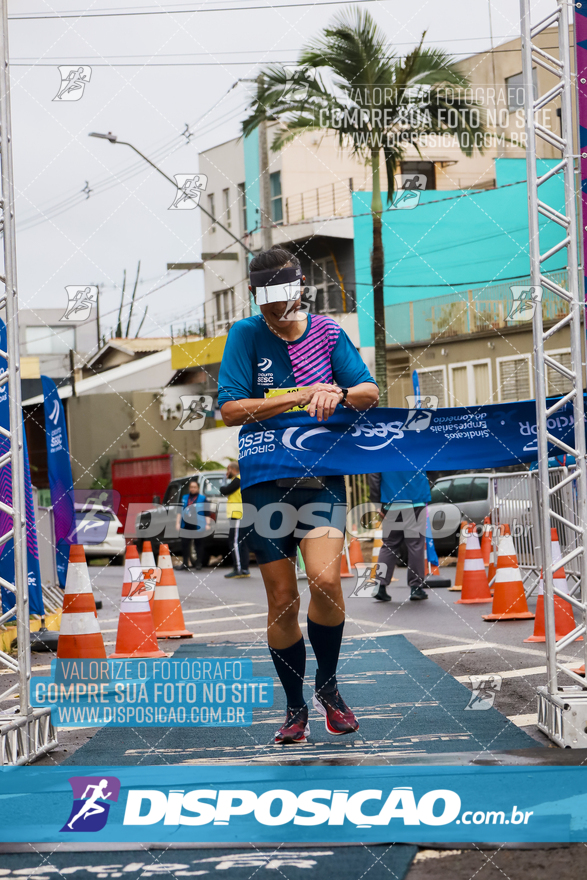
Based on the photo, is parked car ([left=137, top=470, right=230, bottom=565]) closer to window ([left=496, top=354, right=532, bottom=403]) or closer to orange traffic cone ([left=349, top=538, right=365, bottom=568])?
orange traffic cone ([left=349, top=538, right=365, bottom=568])

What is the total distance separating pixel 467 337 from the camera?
27.3 meters

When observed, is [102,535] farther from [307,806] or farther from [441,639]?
[307,806]

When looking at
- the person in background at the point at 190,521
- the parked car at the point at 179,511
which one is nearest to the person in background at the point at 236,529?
the parked car at the point at 179,511

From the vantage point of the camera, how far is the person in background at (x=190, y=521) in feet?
61.3

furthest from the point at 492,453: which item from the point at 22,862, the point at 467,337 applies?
the point at 467,337

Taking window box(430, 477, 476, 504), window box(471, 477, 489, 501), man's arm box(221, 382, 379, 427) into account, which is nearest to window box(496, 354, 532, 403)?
window box(430, 477, 476, 504)

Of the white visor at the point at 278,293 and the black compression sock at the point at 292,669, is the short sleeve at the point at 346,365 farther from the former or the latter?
the black compression sock at the point at 292,669

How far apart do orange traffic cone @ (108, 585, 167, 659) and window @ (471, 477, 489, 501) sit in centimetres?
1113

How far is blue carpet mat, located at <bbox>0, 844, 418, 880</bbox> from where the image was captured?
281 centimetres

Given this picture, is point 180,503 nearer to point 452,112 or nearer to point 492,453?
point 452,112

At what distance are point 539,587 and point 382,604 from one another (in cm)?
164

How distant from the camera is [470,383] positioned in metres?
27.0

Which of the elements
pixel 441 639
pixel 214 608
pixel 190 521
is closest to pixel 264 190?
pixel 190 521

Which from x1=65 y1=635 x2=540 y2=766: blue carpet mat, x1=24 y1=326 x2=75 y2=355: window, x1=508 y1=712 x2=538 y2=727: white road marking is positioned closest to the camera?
x1=65 y1=635 x2=540 y2=766: blue carpet mat
